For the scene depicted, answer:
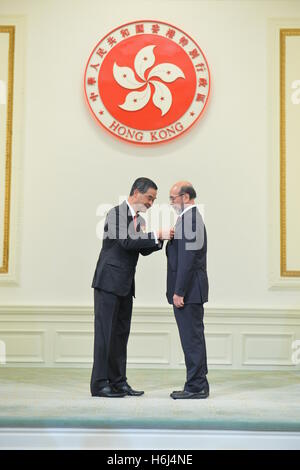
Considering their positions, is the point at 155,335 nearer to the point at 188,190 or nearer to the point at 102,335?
the point at 102,335

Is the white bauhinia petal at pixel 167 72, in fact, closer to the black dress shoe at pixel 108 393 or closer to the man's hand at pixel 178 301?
the man's hand at pixel 178 301

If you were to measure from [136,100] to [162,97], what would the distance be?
0.22m

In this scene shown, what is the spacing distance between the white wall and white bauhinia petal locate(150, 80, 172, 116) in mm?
290

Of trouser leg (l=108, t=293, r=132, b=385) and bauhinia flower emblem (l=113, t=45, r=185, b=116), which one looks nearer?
trouser leg (l=108, t=293, r=132, b=385)

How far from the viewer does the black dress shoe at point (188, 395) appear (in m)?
3.72

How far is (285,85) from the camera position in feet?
16.3

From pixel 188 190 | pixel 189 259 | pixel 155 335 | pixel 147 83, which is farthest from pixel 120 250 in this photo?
pixel 147 83

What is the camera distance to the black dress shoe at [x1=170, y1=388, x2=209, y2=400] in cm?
372

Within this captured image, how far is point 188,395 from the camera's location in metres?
3.73

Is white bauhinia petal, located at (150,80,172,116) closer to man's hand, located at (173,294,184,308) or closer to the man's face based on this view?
the man's face

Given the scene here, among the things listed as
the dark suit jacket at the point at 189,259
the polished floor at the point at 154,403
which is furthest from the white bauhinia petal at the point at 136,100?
the polished floor at the point at 154,403

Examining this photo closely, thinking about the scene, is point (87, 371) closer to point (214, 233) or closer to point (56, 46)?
point (214, 233)

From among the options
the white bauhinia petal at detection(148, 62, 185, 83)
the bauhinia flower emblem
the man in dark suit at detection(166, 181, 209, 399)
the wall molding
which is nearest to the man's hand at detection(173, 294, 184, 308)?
the man in dark suit at detection(166, 181, 209, 399)

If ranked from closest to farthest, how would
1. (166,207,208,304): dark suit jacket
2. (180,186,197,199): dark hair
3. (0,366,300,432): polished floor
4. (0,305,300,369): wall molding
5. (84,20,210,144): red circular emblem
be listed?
(0,366,300,432): polished floor < (166,207,208,304): dark suit jacket < (180,186,197,199): dark hair < (0,305,300,369): wall molding < (84,20,210,144): red circular emblem
